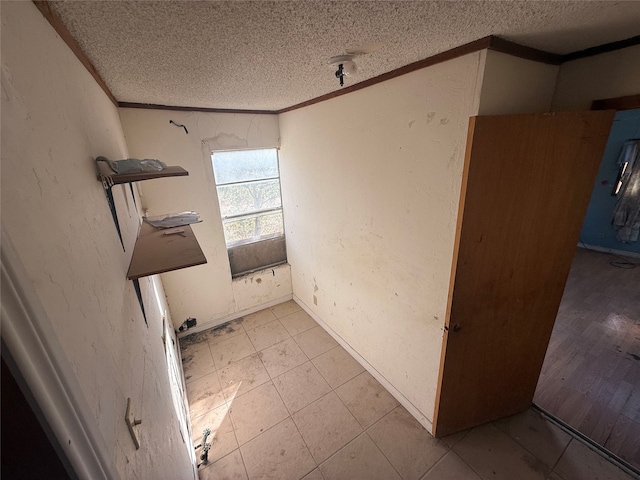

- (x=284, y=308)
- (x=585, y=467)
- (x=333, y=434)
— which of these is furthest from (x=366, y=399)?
(x=284, y=308)

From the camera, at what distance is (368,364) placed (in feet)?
7.77

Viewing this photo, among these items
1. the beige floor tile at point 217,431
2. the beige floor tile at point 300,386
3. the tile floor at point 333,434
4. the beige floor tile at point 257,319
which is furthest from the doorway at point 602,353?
the beige floor tile at point 257,319

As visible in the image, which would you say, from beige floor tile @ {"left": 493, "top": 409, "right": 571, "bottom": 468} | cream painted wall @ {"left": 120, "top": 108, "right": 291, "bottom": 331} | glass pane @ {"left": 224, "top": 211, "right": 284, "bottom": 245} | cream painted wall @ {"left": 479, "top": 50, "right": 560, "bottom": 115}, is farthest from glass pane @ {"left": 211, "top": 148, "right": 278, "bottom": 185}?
beige floor tile @ {"left": 493, "top": 409, "right": 571, "bottom": 468}

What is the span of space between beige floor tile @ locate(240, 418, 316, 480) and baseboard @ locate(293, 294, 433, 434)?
78cm

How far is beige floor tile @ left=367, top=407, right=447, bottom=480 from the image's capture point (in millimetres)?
1664

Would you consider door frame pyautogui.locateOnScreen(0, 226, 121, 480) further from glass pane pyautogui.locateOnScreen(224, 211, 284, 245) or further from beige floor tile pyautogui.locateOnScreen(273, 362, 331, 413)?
glass pane pyautogui.locateOnScreen(224, 211, 284, 245)

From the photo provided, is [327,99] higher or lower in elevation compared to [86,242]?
higher

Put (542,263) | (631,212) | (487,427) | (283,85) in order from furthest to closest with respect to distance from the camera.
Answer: (631,212), (487,427), (283,85), (542,263)

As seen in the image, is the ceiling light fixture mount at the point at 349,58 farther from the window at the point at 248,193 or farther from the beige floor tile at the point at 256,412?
the beige floor tile at the point at 256,412

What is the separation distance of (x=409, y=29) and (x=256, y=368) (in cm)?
265

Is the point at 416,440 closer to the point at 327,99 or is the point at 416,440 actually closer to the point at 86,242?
the point at 86,242

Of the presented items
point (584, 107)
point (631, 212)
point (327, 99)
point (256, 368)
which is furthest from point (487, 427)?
point (631, 212)

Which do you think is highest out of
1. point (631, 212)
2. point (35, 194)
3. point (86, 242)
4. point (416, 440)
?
point (35, 194)

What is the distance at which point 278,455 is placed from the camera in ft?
5.80
